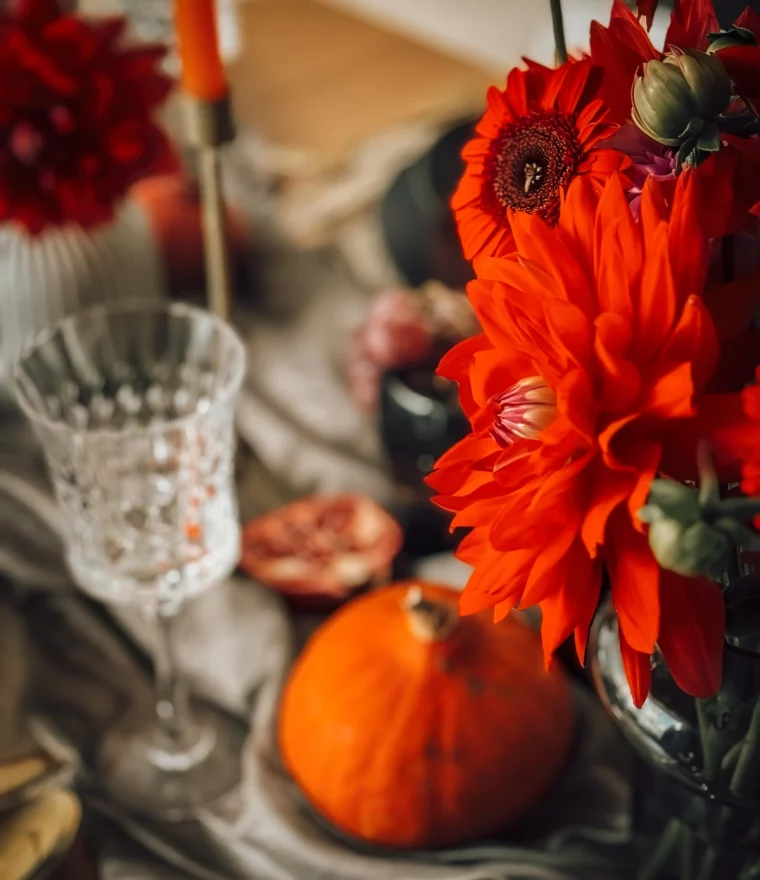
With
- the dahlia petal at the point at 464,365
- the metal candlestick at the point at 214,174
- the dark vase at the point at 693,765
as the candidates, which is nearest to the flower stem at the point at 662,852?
the dark vase at the point at 693,765

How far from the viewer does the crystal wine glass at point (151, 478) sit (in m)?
0.54

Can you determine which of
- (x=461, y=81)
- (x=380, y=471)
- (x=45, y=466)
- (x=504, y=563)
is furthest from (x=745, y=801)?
(x=461, y=81)

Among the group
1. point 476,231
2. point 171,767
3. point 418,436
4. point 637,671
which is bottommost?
point 171,767

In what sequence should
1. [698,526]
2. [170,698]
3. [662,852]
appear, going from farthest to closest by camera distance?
[170,698] < [662,852] < [698,526]

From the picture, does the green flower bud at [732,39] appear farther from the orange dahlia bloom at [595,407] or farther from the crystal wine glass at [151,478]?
the crystal wine glass at [151,478]

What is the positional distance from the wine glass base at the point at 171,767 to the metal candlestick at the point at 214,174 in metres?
0.26

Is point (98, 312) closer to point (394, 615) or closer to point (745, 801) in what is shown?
point (394, 615)

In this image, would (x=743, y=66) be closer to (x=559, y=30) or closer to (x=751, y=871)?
(x=559, y=30)

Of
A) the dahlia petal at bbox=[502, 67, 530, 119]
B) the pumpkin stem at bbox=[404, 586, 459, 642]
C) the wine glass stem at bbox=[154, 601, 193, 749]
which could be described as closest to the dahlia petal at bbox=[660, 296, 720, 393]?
the dahlia petal at bbox=[502, 67, 530, 119]

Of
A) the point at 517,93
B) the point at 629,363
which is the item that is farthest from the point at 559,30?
the point at 629,363

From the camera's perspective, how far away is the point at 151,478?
556 mm

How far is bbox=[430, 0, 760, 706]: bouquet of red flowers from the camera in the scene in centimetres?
31

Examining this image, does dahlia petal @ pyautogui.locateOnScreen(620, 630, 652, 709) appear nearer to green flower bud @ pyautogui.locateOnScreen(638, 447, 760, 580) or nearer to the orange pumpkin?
green flower bud @ pyautogui.locateOnScreen(638, 447, 760, 580)

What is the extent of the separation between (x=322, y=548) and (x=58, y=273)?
0.82ft
